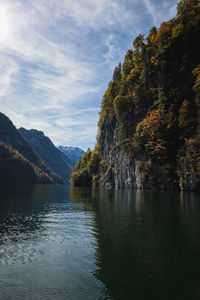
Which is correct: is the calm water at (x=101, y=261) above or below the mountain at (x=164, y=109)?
below

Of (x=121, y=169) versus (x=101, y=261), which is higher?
(x=121, y=169)

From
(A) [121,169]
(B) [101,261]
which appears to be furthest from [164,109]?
(B) [101,261]

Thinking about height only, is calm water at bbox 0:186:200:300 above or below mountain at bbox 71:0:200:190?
below

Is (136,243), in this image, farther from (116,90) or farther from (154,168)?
(116,90)

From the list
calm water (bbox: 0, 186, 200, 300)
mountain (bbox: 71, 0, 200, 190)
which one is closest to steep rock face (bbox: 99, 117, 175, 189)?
mountain (bbox: 71, 0, 200, 190)

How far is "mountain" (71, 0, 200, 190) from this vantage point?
200 ft

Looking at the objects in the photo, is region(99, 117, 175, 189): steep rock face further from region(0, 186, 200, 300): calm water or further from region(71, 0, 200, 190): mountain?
region(0, 186, 200, 300): calm water

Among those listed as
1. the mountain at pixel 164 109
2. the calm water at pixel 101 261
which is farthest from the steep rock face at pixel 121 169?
the calm water at pixel 101 261

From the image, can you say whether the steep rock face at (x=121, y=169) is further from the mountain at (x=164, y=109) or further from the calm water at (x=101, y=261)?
the calm water at (x=101, y=261)

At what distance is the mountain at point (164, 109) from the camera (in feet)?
200

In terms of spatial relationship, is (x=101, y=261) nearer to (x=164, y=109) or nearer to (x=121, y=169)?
(x=164, y=109)

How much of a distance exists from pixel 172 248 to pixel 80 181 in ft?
393

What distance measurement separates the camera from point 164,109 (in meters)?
70.8

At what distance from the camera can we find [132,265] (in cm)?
1120
